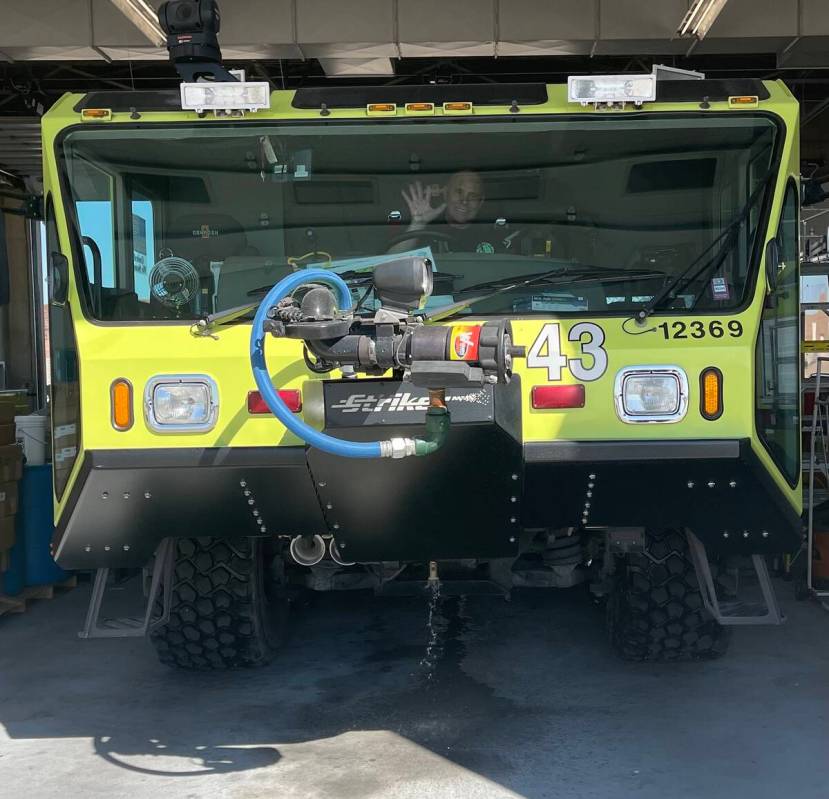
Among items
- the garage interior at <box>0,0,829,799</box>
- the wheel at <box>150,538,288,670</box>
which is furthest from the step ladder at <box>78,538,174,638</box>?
the garage interior at <box>0,0,829,799</box>

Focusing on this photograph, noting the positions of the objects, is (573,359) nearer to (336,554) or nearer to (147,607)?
(336,554)

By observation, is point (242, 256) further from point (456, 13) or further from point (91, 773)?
point (456, 13)

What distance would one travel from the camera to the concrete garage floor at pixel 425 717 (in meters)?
3.71

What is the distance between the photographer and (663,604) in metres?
4.51

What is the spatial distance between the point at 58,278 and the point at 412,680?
7.98 feet

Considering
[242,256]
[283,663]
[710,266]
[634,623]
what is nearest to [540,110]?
[710,266]

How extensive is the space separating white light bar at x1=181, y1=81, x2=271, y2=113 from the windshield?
11 cm

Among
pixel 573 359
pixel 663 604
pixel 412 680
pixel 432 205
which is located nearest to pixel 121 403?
pixel 432 205

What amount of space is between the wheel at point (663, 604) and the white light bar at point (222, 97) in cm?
243

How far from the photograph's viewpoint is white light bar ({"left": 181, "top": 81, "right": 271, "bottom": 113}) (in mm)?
3857

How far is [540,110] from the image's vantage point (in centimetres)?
390

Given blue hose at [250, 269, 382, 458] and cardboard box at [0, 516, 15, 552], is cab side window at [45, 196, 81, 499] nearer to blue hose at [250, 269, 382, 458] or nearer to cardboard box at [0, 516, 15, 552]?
blue hose at [250, 269, 382, 458]

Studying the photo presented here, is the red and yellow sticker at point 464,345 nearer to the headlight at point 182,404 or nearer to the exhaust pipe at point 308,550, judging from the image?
the headlight at point 182,404

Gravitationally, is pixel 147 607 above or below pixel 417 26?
below
